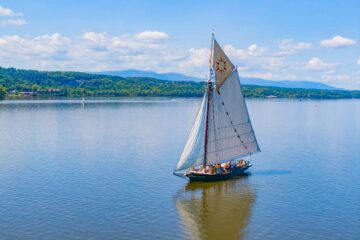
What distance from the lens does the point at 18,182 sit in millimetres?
54812

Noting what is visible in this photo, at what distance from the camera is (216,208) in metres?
47.3

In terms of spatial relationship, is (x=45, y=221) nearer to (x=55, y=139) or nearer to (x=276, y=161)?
(x=276, y=161)

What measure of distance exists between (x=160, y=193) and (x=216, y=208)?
283 inches

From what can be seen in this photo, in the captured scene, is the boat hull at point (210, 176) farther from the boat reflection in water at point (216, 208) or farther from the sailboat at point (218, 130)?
the boat reflection in water at point (216, 208)

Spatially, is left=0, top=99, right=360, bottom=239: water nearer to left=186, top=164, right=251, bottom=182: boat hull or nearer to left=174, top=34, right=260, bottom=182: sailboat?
left=186, top=164, right=251, bottom=182: boat hull

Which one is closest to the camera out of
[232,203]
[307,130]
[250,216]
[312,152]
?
[250,216]

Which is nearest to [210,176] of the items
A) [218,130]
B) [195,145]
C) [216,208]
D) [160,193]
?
[195,145]

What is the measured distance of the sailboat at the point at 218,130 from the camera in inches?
2225

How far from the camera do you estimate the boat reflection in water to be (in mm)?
40388

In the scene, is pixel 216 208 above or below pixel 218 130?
below

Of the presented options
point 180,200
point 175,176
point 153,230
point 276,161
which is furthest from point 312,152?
point 153,230

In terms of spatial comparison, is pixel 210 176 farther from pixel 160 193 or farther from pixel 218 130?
pixel 160 193

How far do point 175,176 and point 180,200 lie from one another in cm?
986

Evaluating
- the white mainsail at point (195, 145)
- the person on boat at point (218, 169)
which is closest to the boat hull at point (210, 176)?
the person on boat at point (218, 169)
